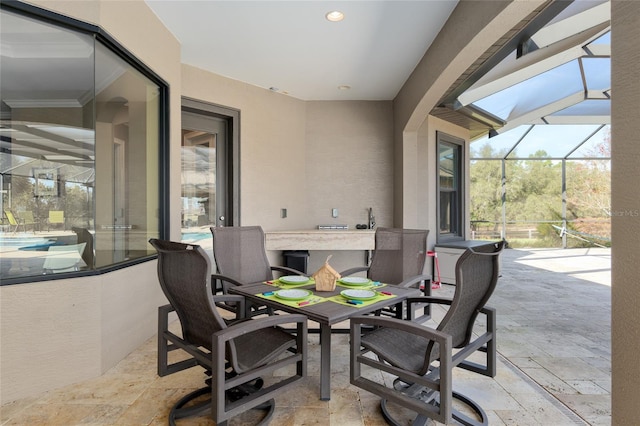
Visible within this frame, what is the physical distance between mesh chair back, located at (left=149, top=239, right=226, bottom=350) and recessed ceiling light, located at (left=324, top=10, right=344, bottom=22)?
2524 millimetres

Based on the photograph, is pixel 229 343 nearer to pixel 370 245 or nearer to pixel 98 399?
pixel 98 399

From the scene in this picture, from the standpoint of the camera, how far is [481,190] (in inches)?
362

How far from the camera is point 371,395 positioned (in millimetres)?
2191

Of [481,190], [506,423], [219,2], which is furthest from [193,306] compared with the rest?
[481,190]

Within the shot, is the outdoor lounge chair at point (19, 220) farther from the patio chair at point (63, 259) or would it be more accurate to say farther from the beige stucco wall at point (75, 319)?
the beige stucco wall at point (75, 319)

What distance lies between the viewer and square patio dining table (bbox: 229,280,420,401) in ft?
6.15

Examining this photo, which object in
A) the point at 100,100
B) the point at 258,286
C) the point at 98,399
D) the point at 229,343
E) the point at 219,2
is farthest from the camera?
the point at 219,2

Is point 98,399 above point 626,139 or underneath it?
underneath

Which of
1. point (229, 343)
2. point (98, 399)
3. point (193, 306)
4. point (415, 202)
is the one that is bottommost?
point (98, 399)

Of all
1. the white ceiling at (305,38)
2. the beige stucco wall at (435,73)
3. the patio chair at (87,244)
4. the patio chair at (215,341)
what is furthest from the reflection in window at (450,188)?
the patio chair at (87,244)

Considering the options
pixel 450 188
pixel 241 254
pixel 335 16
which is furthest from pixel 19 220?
pixel 450 188

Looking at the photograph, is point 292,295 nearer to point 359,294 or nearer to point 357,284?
point 359,294

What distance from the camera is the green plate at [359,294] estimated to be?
213 centimetres

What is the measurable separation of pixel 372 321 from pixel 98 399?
Result: 1.86 metres
